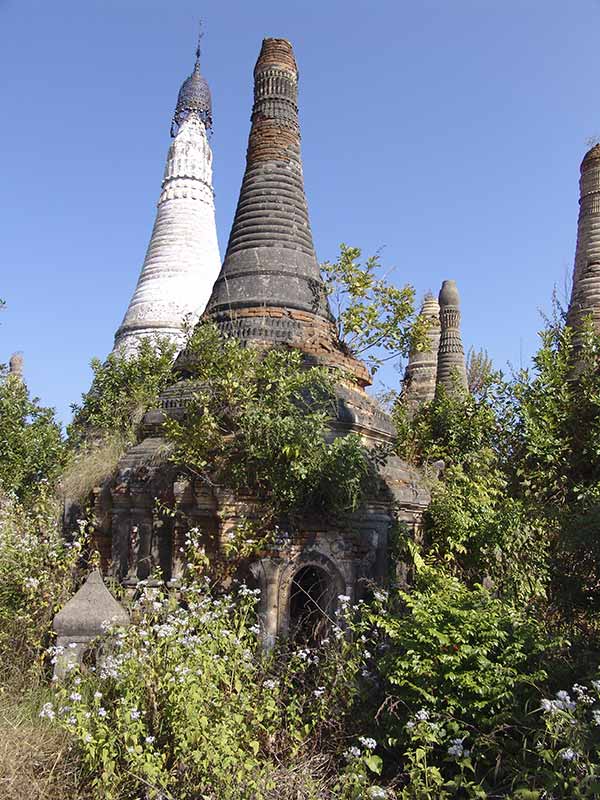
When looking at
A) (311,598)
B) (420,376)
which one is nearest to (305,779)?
(311,598)

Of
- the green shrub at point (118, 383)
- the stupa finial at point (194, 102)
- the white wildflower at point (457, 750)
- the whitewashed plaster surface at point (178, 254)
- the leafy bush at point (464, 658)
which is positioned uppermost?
the stupa finial at point (194, 102)

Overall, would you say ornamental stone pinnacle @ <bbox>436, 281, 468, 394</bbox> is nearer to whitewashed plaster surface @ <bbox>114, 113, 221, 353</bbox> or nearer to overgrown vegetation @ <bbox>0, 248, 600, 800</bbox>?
whitewashed plaster surface @ <bbox>114, 113, 221, 353</bbox>

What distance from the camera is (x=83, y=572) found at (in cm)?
741

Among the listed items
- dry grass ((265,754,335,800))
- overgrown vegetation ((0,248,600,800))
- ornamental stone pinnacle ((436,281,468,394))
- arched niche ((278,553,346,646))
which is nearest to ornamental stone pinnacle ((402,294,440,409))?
ornamental stone pinnacle ((436,281,468,394))

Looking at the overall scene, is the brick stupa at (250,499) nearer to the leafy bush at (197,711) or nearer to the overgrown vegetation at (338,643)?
the overgrown vegetation at (338,643)

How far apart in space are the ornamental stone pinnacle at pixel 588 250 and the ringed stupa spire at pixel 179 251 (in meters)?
7.78

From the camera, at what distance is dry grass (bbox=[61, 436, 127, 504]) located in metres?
7.84

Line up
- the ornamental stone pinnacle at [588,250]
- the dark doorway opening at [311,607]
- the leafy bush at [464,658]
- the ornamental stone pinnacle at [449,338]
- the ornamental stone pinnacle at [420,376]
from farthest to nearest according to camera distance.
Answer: the ornamental stone pinnacle at [420,376] < the ornamental stone pinnacle at [449,338] < the ornamental stone pinnacle at [588,250] < the dark doorway opening at [311,607] < the leafy bush at [464,658]

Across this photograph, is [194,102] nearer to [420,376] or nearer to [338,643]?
[420,376]

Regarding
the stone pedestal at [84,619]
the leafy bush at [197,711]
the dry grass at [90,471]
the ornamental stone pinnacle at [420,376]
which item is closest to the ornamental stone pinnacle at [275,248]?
the dry grass at [90,471]

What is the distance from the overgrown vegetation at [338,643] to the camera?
3.58 m

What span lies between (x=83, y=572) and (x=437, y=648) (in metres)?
4.59

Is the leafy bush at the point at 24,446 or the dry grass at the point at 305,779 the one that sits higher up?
the leafy bush at the point at 24,446

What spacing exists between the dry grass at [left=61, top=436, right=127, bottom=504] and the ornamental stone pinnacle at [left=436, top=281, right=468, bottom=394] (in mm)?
9066
